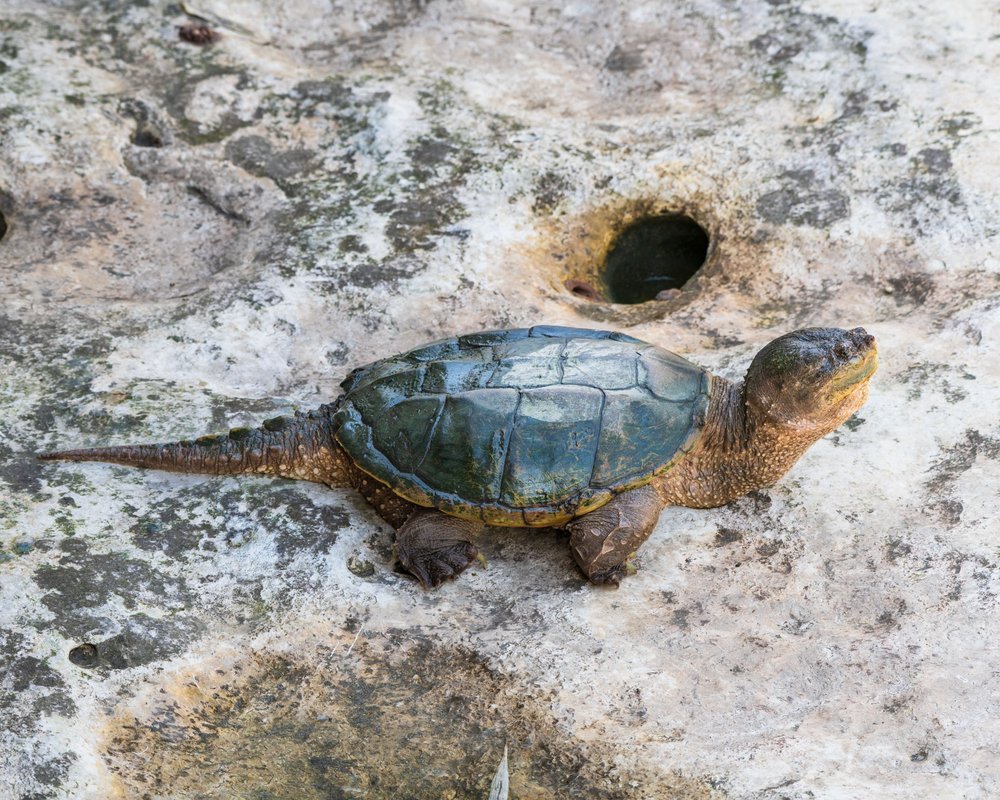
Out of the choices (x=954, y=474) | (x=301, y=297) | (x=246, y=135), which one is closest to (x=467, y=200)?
(x=301, y=297)

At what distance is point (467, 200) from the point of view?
4918 millimetres

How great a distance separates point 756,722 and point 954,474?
124 cm

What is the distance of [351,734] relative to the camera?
298 cm

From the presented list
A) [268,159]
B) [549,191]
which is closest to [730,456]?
[549,191]

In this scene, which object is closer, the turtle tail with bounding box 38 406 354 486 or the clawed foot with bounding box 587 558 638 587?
the clawed foot with bounding box 587 558 638 587

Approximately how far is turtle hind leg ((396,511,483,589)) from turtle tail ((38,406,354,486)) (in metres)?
0.38

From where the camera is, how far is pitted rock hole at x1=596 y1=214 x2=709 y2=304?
518 centimetres

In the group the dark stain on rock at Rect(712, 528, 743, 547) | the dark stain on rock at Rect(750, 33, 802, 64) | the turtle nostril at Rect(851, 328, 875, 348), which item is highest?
the dark stain on rock at Rect(750, 33, 802, 64)

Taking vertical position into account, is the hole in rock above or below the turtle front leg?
below

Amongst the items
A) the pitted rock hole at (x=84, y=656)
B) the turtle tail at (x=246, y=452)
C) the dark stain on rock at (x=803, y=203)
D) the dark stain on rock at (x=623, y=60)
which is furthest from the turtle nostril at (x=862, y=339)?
the dark stain on rock at (x=623, y=60)

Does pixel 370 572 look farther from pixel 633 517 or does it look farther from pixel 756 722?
pixel 756 722

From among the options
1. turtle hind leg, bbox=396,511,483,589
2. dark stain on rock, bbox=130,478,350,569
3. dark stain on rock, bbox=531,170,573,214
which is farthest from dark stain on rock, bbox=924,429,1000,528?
dark stain on rock, bbox=531,170,573,214

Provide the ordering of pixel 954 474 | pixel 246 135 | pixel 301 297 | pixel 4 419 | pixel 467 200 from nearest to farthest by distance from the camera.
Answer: pixel 954 474, pixel 4 419, pixel 301 297, pixel 467 200, pixel 246 135

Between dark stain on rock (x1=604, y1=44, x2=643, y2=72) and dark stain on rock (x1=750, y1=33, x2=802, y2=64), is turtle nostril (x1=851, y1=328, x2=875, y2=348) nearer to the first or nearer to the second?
dark stain on rock (x1=750, y1=33, x2=802, y2=64)
